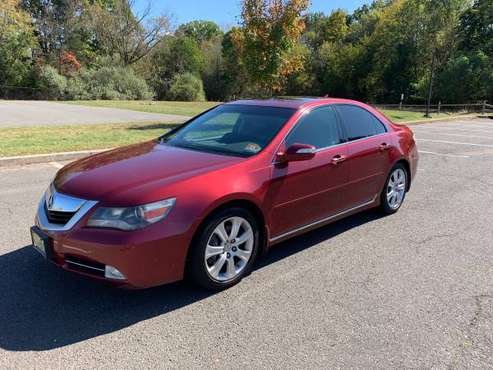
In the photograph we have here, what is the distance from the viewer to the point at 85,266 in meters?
3.31

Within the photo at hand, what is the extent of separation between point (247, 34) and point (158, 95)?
33.6m

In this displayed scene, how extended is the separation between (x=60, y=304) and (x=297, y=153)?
2.31 m

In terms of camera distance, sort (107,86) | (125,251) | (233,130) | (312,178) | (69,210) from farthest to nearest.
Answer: (107,86), (233,130), (312,178), (69,210), (125,251)

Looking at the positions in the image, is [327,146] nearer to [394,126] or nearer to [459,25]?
[394,126]

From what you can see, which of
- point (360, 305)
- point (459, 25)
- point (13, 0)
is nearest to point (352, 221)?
point (360, 305)

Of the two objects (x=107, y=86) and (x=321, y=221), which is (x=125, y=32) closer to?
(x=107, y=86)

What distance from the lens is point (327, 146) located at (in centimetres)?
471

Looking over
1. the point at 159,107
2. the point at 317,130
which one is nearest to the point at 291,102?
the point at 317,130

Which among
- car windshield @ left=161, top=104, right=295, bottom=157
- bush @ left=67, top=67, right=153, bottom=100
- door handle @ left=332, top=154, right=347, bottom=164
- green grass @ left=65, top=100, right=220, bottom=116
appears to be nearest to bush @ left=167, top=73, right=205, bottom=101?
bush @ left=67, top=67, right=153, bottom=100

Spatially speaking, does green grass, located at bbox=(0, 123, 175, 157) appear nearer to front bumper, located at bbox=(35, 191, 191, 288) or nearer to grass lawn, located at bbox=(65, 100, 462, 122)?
front bumper, located at bbox=(35, 191, 191, 288)

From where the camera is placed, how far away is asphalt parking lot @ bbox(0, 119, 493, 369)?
2.93 m

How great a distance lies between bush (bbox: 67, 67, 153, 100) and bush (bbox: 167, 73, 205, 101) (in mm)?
3747

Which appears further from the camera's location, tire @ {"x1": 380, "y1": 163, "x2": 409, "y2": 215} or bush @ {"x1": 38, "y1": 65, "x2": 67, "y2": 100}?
bush @ {"x1": 38, "y1": 65, "x2": 67, "y2": 100}

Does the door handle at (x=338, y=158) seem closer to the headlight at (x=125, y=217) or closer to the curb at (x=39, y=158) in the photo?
the headlight at (x=125, y=217)
